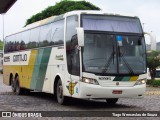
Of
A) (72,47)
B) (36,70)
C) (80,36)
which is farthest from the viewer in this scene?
(36,70)

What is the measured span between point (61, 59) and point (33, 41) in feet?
14.7

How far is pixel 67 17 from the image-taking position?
16.7 meters

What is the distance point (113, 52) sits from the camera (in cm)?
1539

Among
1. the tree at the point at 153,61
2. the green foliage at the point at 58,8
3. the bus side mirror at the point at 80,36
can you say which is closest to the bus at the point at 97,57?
the bus side mirror at the point at 80,36

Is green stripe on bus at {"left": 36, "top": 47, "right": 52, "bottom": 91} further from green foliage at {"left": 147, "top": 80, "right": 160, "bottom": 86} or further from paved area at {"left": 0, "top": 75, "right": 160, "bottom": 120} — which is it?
green foliage at {"left": 147, "top": 80, "right": 160, "bottom": 86}

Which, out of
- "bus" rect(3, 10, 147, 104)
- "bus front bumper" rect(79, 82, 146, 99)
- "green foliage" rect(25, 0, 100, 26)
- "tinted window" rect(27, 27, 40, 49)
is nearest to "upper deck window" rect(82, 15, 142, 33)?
"bus" rect(3, 10, 147, 104)

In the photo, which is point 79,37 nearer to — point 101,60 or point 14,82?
point 101,60

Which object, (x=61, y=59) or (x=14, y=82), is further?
(x=14, y=82)

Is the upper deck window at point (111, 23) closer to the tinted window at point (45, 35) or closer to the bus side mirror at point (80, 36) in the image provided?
the bus side mirror at point (80, 36)

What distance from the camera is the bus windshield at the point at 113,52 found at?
596 inches

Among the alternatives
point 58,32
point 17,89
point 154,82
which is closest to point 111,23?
point 58,32

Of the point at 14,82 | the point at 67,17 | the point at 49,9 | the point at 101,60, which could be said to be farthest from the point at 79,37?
the point at 49,9

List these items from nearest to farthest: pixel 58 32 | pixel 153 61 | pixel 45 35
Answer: pixel 58 32 → pixel 45 35 → pixel 153 61

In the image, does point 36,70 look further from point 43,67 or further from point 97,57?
point 97,57
